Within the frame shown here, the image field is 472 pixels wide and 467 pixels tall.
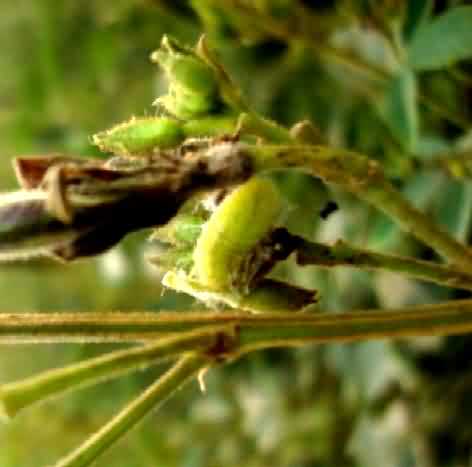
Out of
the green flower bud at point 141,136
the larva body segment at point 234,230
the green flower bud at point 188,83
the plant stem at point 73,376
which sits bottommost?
the plant stem at point 73,376

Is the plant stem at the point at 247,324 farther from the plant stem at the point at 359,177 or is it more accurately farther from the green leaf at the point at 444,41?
the green leaf at the point at 444,41

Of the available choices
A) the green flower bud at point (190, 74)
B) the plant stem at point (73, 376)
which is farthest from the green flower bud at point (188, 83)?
the plant stem at point (73, 376)

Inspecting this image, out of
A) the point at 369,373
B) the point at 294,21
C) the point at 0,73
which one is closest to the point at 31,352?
the point at 0,73

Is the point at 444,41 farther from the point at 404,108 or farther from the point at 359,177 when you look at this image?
the point at 359,177

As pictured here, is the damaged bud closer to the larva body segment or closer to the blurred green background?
the larva body segment

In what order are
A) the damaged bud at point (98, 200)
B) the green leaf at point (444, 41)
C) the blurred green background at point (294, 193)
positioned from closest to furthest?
1. the damaged bud at point (98, 200)
2. the green leaf at point (444, 41)
3. the blurred green background at point (294, 193)

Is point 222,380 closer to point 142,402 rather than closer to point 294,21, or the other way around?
point 294,21

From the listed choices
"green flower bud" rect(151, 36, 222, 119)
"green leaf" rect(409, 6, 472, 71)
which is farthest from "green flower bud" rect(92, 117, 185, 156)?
"green leaf" rect(409, 6, 472, 71)

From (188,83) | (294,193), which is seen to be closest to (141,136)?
(188,83)
